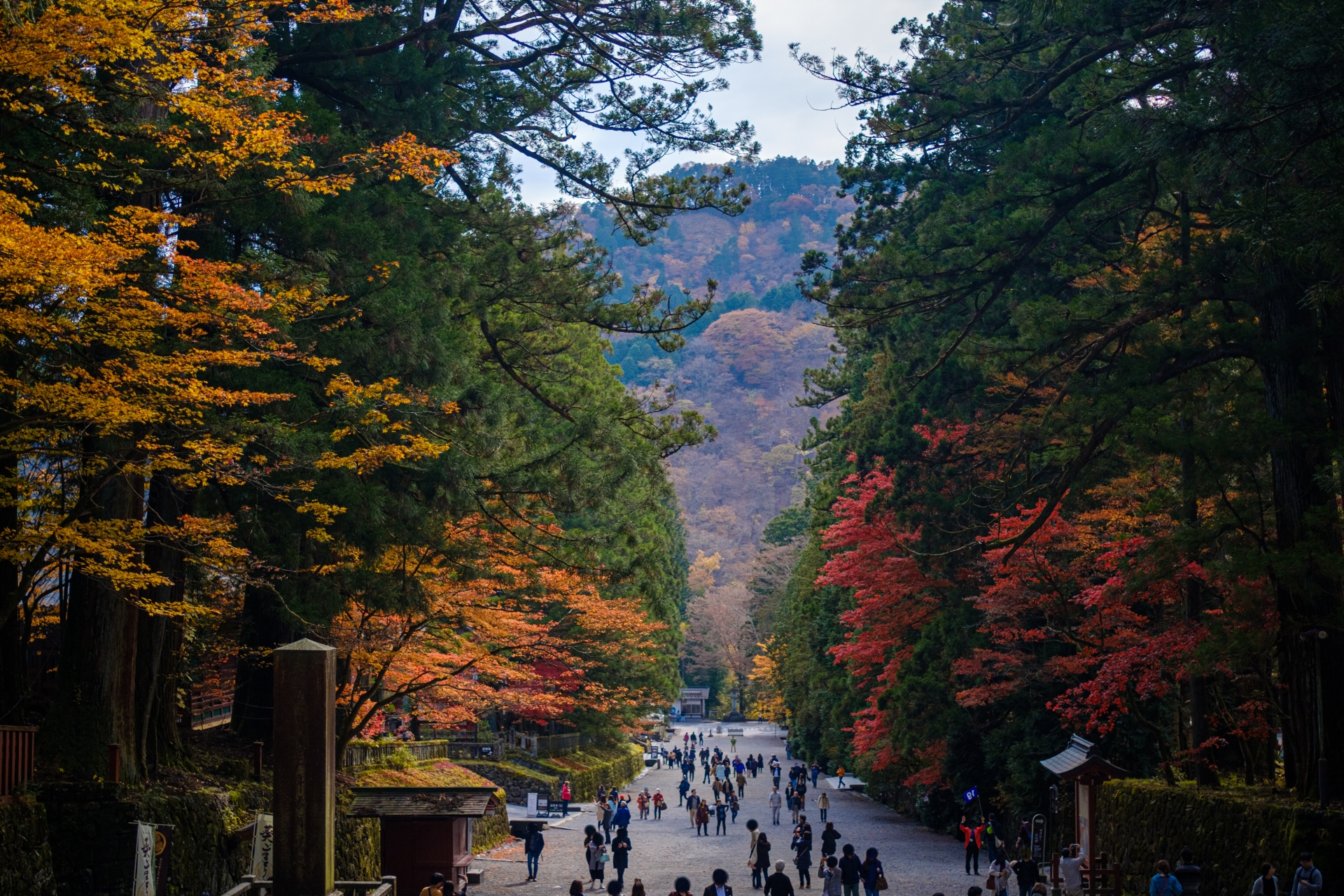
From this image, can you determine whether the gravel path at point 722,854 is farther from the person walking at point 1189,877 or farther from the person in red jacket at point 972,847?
the person walking at point 1189,877

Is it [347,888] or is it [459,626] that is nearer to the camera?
[347,888]

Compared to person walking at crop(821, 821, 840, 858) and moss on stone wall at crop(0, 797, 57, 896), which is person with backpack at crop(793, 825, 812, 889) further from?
moss on stone wall at crop(0, 797, 57, 896)

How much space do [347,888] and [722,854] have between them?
17.3 metres

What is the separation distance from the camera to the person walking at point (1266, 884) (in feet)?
39.3

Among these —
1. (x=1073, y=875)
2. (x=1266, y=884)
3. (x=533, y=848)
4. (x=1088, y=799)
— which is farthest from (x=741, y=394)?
(x=1266, y=884)

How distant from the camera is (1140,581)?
46.8ft

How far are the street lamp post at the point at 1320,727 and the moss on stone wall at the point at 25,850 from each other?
1311cm

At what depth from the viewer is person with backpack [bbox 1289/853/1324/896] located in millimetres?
11430

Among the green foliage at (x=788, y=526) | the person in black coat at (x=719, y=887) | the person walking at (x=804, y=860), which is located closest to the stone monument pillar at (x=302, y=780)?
the person in black coat at (x=719, y=887)

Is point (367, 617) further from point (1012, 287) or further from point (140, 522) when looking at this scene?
point (1012, 287)

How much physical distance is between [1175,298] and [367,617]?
11435 millimetres

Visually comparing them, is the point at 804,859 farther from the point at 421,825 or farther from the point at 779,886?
the point at 421,825

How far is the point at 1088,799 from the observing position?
55.4ft

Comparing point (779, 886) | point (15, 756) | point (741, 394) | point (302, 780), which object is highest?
point (741, 394)
